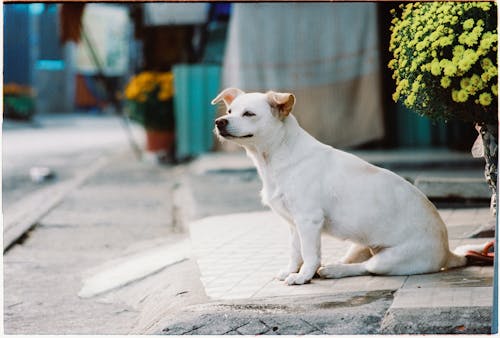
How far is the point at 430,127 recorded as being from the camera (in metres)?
11.4

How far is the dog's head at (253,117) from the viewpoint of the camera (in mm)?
4082

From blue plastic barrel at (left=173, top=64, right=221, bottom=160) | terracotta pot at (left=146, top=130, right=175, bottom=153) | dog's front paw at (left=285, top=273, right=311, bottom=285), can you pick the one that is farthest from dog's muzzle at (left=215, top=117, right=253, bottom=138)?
terracotta pot at (left=146, top=130, right=175, bottom=153)

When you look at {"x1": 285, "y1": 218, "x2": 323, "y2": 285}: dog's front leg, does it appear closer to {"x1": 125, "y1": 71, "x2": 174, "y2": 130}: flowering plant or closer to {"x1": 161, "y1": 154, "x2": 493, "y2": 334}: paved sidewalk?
{"x1": 161, "y1": 154, "x2": 493, "y2": 334}: paved sidewalk

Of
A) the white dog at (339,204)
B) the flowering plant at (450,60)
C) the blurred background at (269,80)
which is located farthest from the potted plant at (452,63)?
the blurred background at (269,80)

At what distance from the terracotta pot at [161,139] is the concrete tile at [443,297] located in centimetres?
979

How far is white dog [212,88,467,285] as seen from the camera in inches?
167

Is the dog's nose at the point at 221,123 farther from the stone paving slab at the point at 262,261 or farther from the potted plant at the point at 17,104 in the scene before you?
the potted plant at the point at 17,104

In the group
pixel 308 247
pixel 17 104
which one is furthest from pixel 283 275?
pixel 17 104

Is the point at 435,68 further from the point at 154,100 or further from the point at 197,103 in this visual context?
the point at 154,100

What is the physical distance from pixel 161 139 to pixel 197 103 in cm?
146

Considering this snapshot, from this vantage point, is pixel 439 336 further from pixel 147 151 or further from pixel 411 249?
pixel 147 151

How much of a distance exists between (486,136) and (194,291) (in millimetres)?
1701

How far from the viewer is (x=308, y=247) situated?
4.24 meters

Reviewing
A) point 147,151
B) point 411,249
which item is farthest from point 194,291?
point 147,151
